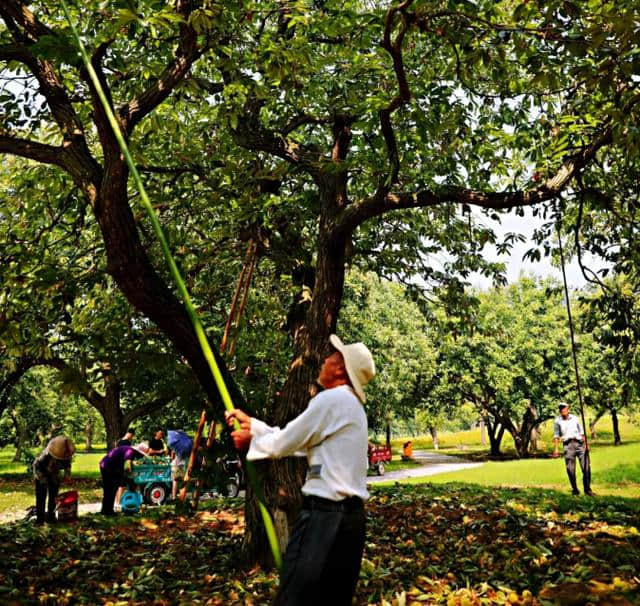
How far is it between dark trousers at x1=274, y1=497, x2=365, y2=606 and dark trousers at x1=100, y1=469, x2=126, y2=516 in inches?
399

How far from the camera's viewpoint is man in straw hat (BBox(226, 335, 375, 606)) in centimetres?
305

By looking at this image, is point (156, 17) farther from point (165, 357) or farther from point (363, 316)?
point (363, 316)

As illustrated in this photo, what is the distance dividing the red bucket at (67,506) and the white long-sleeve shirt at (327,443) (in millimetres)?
8871

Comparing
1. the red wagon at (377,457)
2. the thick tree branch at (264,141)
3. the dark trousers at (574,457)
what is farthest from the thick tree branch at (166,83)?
the red wagon at (377,457)

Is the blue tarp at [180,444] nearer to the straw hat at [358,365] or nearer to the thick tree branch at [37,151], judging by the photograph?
the thick tree branch at [37,151]

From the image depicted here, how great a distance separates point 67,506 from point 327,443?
913cm

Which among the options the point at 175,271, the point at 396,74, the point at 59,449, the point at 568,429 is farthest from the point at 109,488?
the point at 175,271

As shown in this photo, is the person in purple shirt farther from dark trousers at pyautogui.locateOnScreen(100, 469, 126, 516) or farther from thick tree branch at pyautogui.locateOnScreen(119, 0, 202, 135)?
thick tree branch at pyautogui.locateOnScreen(119, 0, 202, 135)

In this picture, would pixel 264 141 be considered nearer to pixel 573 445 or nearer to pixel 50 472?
pixel 50 472

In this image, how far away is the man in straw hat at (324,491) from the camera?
3.05m

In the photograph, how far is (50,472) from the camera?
1102 centimetres

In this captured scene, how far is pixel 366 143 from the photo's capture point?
9.27 metres

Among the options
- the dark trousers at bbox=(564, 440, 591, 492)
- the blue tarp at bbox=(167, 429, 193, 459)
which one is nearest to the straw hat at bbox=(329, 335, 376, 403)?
the dark trousers at bbox=(564, 440, 591, 492)

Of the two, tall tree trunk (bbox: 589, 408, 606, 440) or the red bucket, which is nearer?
the red bucket
